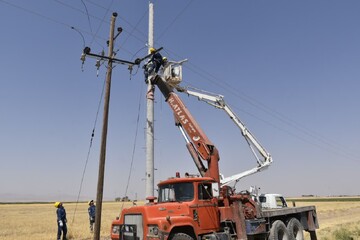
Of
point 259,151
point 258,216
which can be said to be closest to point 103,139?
point 258,216

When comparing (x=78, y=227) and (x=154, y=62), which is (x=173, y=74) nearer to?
(x=154, y=62)

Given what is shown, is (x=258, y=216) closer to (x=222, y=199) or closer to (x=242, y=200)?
(x=242, y=200)

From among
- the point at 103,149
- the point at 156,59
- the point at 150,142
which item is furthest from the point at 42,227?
the point at 156,59

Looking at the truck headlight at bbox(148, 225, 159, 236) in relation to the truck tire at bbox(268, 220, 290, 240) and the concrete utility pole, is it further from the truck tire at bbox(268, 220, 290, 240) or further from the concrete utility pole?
the concrete utility pole

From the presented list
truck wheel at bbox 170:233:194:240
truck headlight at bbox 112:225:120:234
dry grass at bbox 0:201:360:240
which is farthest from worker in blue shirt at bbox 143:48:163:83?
dry grass at bbox 0:201:360:240

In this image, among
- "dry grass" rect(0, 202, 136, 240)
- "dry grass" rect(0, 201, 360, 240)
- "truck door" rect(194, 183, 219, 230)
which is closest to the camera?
"truck door" rect(194, 183, 219, 230)

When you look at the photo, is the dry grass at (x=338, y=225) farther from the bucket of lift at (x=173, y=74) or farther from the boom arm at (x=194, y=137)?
the bucket of lift at (x=173, y=74)

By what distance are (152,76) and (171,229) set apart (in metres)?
8.04

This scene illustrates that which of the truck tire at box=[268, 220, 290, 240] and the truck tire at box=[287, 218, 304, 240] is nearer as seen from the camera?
the truck tire at box=[268, 220, 290, 240]

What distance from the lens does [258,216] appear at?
1320 cm

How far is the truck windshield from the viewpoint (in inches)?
453

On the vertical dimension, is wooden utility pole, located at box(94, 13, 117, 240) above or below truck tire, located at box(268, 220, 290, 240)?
above

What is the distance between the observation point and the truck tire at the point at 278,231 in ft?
44.8

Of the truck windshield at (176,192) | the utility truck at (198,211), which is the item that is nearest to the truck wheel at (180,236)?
the utility truck at (198,211)
